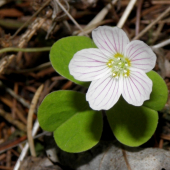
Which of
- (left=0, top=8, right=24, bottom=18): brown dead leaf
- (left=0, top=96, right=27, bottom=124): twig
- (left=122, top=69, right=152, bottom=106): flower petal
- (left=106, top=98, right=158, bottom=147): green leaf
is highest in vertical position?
(left=0, top=8, right=24, bottom=18): brown dead leaf

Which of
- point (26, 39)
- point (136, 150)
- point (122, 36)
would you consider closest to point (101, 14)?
point (26, 39)

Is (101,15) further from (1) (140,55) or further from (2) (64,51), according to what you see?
(1) (140,55)

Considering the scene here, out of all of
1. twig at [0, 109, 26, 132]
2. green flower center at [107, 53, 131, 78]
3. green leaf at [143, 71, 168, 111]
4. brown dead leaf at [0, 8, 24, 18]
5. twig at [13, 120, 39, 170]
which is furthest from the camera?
brown dead leaf at [0, 8, 24, 18]

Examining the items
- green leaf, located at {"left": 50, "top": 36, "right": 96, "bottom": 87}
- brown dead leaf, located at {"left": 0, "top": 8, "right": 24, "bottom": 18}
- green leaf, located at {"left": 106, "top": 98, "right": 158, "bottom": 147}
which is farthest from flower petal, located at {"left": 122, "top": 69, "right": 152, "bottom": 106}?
brown dead leaf, located at {"left": 0, "top": 8, "right": 24, "bottom": 18}

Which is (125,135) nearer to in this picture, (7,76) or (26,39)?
(26,39)

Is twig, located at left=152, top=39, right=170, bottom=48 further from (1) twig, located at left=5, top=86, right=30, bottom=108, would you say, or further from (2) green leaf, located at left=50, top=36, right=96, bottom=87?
(1) twig, located at left=5, top=86, right=30, bottom=108

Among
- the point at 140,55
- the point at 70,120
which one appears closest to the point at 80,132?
the point at 70,120

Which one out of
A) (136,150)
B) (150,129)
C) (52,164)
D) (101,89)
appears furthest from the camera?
(52,164)

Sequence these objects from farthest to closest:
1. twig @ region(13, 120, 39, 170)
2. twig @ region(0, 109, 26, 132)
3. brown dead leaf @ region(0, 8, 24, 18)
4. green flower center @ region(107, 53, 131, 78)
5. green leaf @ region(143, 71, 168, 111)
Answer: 1. brown dead leaf @ region(0, 8, 24, 18)
2. twig @ region(0, 109, 26, 132)
3. twig @ region(13, 120, 39, 170)
4. green leaf @ region(143, 71, 168, 111)
5. green flower center @ region(107, 53, 131, 78)

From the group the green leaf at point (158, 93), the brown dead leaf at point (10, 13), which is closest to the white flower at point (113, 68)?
the green leaf at point (158, 93)
